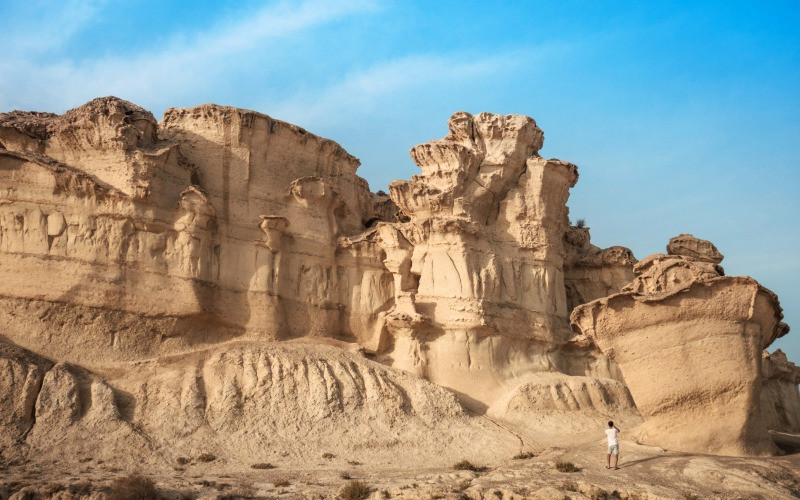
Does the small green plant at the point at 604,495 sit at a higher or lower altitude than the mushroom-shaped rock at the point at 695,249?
lower

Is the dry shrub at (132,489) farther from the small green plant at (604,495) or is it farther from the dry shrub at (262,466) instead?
the small green plant at (604,495)

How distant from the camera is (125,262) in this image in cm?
2633

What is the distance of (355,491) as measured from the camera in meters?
18.2

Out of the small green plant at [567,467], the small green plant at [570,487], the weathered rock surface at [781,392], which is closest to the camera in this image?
the small green plant at [570,487]

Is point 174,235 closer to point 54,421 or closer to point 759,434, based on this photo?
point 54,421

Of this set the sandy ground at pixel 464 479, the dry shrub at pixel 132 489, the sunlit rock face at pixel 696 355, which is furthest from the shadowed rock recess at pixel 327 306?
the dry shrub at pixel 132 489

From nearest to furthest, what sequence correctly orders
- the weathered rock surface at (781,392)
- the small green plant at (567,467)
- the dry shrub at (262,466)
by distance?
the small green plant at (567,467)
the dry shrub at (262,466)
the weathered rock surface at (781,392)

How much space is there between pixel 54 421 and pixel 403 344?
36.4 feet

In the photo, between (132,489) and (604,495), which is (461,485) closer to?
(604,495)

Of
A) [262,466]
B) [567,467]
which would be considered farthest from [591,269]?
[262,466]

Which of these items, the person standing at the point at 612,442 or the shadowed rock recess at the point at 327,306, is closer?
the person standing at the point at 612,442

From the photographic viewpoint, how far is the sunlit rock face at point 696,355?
70.4 feet

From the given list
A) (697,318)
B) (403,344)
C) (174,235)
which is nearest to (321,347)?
(403,344)

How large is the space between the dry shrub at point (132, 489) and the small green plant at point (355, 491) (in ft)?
11.9
